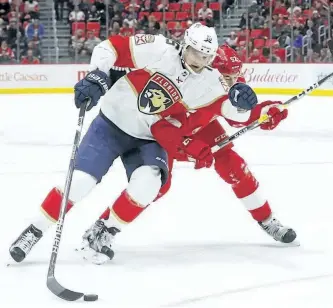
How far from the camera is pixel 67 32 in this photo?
12.3 m

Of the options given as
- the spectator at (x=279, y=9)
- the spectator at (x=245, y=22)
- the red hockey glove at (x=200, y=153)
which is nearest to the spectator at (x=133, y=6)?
the spectator at (x=245, y=22)

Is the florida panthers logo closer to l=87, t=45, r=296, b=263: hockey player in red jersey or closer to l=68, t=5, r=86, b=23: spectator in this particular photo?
l=87, t=45, r=296, b=263: hockey player in red jersey

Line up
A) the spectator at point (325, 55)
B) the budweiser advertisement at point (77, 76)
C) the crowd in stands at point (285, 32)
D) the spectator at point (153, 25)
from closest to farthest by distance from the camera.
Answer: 1. the spectator at point (325, 55)
2. the budweiser advertisement at point (77, 76)
3. the crowd in stands at point (285, 32)
4. the spectator at point (153, 25)

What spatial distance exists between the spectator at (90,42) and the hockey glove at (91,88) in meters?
8.71

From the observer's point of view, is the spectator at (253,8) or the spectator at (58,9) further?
the spectator at (58,9)

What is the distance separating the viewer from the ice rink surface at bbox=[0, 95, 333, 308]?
2.87 metres

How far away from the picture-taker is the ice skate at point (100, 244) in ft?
10.7

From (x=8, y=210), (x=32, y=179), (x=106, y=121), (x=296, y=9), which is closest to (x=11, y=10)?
(x=296, y=9)

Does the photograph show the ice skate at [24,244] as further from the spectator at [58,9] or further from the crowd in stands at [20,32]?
the spectator at [58,9]

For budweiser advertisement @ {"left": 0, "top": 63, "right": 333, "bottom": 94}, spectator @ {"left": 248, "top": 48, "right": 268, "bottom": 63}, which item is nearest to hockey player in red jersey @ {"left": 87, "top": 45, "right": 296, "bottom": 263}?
budweiser advertisement @ {"left": 0, "top": 63, "right": 333, "bottom": 94}

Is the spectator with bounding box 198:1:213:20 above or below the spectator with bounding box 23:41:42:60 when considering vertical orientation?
above

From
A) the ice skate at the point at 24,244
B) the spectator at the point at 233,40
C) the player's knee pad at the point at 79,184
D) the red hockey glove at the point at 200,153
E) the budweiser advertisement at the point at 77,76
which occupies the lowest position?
the budweiser advertisement at the point at 77,76

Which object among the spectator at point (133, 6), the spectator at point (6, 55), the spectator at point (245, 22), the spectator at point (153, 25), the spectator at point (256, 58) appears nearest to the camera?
the spectator at point (256, 58)

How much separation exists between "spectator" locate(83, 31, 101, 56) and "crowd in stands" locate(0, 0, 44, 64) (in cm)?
→ 67
